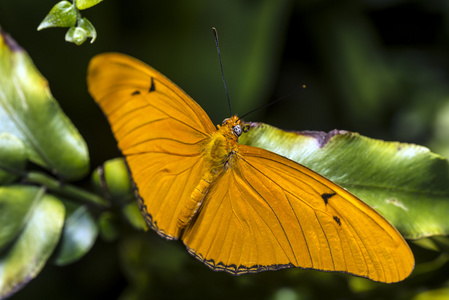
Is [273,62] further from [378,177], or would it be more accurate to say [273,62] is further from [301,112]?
[378,177]

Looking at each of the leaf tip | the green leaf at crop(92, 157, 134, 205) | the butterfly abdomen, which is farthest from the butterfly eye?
the leaf tip

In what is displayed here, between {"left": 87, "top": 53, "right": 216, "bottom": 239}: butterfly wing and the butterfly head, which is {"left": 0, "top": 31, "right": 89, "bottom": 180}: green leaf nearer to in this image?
{"left": 87, "top": 53, "right": 216, "bottom": 239}: butterfly wing

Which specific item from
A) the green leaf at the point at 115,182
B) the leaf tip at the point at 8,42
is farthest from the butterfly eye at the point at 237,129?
the leaf tip at the point at 8,42

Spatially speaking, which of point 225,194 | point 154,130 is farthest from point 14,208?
A: point 225,194

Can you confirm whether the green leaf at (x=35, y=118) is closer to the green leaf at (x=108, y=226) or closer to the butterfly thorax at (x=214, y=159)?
the green leaf at (x=108, y=226)

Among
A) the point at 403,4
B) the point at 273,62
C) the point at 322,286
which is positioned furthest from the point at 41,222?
the point at 403,4

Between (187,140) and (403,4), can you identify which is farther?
(403,4)
